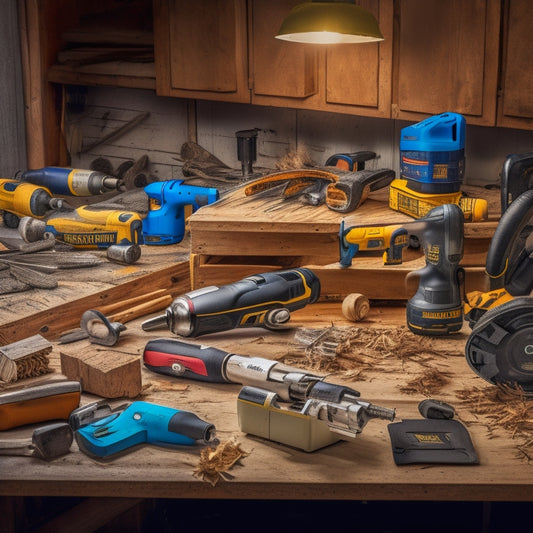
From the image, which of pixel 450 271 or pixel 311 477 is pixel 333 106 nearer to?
pixel 450 271

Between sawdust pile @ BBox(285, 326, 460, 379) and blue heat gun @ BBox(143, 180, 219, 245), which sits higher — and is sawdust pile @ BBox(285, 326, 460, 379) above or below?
below

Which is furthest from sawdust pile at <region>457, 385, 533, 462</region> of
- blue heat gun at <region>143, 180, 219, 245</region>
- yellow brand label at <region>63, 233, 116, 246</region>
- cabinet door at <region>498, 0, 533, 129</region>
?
yellow brand label at <region>63, 233, 116, 246</region>

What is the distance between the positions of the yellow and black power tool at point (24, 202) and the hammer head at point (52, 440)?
1.57 metres

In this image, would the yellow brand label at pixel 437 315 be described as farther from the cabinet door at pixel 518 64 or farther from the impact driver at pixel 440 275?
the cabinet door at pixel 518 64

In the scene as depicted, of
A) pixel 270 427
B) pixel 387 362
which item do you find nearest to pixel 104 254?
pixel 387 362

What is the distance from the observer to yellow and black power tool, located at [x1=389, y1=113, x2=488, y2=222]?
253 cm

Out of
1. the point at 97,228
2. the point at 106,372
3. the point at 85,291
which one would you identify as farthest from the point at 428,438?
the point at 97,228

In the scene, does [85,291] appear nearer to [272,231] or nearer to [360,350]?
[272,231]

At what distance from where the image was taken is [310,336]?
7.05 ft

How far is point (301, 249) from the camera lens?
8.44 ft

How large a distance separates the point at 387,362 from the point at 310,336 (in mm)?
222

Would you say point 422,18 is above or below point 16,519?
above

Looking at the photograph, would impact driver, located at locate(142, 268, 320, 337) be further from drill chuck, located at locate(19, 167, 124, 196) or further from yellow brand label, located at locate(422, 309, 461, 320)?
drill chuck, located at locate(19, 167, 124, 196)

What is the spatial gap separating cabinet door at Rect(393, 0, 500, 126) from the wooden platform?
353 millimetres
